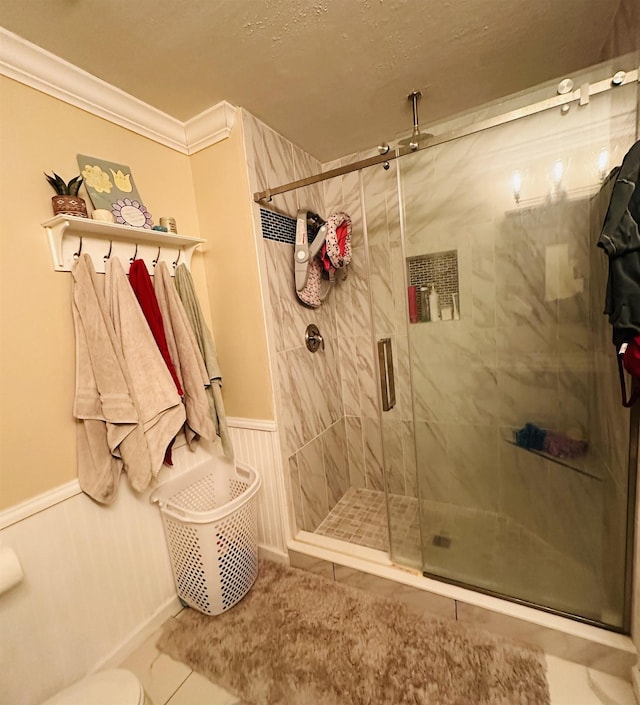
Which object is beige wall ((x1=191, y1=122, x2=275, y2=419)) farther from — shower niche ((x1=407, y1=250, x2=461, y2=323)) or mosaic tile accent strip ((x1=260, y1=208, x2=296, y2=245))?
shower niche ((x1=407, y1=250, x2=461, y2=323))

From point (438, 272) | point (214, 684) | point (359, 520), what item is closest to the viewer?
point (214, 684)

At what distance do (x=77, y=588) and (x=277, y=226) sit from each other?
67.6 inches

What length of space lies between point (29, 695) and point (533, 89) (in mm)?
3022

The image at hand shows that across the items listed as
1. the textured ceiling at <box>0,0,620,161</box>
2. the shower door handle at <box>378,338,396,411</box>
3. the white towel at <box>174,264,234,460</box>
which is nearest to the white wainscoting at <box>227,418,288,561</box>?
the white towel at <box>174,264,234,460</box>

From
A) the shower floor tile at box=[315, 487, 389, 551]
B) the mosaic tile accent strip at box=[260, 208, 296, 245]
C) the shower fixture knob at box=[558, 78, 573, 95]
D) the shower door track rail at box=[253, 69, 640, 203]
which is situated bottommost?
the shower floor tile at box=[315, 487, 389, 551]

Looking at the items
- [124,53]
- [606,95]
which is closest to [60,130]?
[124,53]

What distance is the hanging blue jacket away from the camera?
2.63ft

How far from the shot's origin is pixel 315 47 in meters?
1.11

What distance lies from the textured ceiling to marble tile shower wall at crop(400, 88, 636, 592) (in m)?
0.30

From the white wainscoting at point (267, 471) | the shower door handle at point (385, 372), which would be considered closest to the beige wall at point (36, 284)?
the white wainscoting at point (267, 471)

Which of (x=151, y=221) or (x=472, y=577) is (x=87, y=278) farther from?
(x=472, y=577)

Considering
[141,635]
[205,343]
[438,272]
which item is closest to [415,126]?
[438,272]

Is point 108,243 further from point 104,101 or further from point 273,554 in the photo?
point 273,554

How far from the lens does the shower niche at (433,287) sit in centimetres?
146
